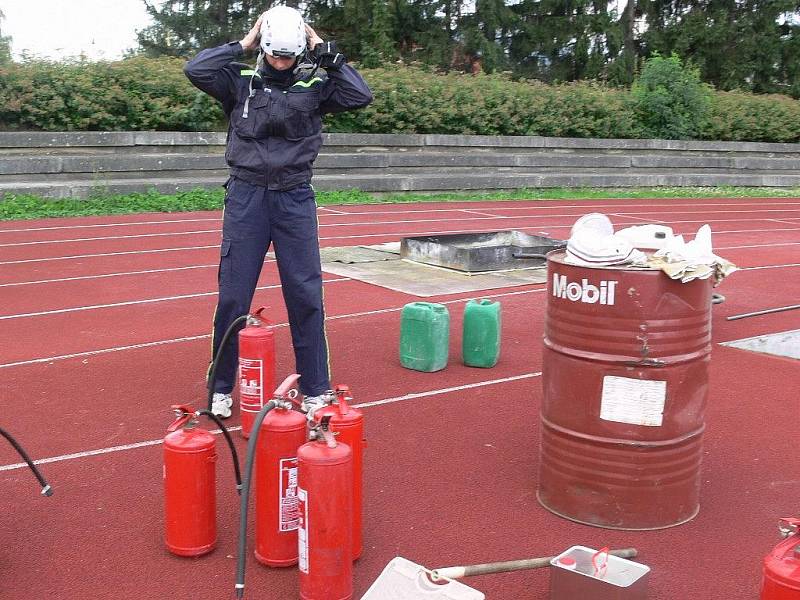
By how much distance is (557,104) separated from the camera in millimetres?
23938

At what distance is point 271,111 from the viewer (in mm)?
4617

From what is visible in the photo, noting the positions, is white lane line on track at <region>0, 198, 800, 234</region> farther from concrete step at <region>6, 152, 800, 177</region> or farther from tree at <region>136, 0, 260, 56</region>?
tree at <region>136, 0, 260, 56</region>

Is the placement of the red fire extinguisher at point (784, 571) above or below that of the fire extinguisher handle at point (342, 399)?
below

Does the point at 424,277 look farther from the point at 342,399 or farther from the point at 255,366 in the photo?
the point at 342,399

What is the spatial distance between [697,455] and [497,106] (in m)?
19.7

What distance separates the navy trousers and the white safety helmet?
2.29 feet

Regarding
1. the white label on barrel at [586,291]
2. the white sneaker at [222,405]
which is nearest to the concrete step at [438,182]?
the white sneaker at [222,405]

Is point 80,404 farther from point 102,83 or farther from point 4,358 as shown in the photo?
point 102,83

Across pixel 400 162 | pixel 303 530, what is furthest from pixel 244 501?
pixel 400 162

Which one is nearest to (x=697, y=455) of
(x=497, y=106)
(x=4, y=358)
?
(x=4, y=358)

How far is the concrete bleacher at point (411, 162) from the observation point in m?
15.8

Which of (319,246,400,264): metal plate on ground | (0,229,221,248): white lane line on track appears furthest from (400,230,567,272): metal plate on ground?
(0,229,221,248): white lane line on track

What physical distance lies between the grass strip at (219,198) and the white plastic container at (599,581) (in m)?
12.3

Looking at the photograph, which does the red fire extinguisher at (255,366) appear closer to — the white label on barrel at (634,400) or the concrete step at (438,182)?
the white label on barrel at (634,400)
